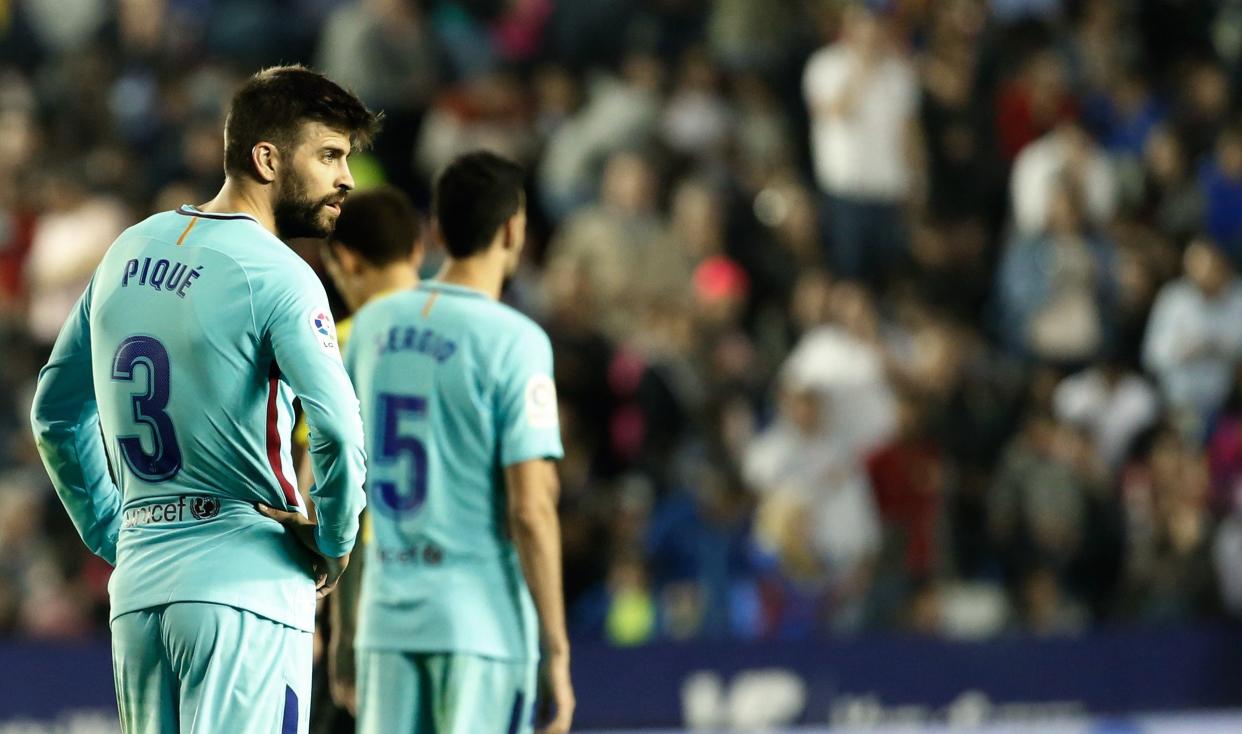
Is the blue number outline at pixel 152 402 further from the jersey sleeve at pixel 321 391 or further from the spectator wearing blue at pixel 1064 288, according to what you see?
the spectator wearing blue at pixel 1064 288

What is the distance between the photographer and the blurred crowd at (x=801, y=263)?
10250 mm

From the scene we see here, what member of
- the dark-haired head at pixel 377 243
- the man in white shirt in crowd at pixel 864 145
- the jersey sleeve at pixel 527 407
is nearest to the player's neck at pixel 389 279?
the dark-haired head at pixel 377 243

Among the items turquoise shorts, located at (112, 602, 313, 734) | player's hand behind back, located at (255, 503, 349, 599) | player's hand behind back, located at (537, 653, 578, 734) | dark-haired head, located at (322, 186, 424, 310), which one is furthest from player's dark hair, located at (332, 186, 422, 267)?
turquoise shorts, located at (112, 602, 313, 734)

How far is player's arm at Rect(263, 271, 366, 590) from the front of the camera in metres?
3.50

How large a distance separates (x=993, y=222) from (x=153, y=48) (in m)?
5.95

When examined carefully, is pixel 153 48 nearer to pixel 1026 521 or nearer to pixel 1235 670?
pixel 1026 521

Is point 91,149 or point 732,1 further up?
point 732,1

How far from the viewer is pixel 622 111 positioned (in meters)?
12.1

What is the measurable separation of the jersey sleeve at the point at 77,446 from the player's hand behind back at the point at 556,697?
1.35 meters

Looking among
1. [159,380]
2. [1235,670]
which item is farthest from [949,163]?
[159,380]

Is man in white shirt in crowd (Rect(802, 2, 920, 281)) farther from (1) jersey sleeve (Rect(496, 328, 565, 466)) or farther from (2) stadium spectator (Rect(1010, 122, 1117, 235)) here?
(1) jersey sleeve (Rect(496, 328, 565, 466))

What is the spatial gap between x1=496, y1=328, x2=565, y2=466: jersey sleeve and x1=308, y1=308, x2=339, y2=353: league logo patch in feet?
4.43

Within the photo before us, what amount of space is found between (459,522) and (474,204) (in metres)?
0.88

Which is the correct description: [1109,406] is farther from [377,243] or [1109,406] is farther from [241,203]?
[241,203]
